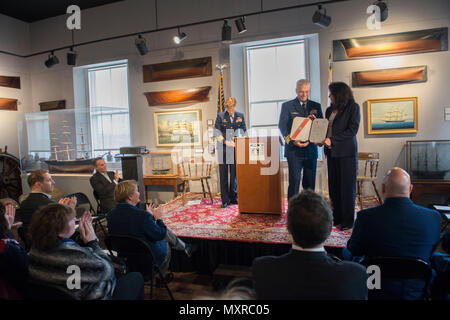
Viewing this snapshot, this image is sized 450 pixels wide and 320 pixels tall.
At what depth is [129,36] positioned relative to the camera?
6668 millimetres

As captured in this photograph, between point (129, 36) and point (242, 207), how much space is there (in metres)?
4.70

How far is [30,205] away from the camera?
2.96 meters

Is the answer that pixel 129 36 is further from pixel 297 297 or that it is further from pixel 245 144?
pixel 297 297

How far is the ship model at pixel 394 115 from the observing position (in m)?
5.03

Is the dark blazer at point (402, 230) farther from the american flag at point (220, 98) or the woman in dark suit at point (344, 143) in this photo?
the american flag at point (220, 98)

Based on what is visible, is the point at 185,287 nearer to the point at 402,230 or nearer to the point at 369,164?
the point at 402,230

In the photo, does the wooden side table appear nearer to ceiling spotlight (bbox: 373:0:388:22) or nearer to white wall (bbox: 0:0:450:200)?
white wall (bbox: 0:0:450:200)

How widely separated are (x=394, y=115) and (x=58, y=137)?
6.52m

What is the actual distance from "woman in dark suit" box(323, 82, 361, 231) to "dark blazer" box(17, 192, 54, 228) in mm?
2919

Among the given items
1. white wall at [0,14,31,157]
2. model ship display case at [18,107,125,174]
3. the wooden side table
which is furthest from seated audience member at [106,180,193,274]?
white wall at [0,14,31,157]

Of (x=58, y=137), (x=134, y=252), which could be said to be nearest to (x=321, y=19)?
(x=134, y=252)

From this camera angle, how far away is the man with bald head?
168 cm

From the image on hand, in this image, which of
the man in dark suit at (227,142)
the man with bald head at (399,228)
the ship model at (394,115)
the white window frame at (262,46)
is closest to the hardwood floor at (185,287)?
the man with bald head at (399,228)
